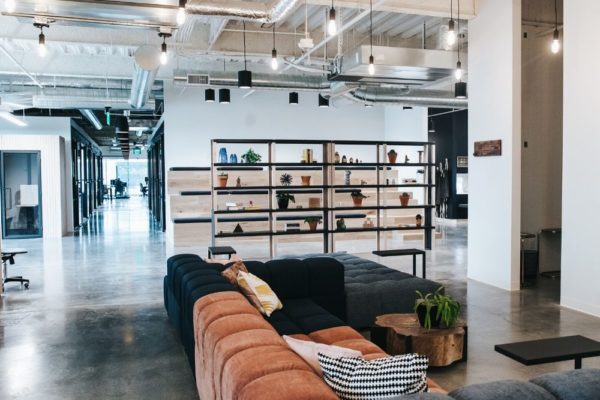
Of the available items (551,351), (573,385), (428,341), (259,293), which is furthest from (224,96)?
(573,385)

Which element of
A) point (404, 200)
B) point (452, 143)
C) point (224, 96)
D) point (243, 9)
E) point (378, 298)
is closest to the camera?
point (378, 298)

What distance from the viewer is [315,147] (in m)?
14.8

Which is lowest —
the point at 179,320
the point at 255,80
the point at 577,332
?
the point at 577,332

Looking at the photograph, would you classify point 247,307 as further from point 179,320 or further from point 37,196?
point 37,196

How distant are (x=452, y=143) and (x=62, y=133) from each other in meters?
11.1

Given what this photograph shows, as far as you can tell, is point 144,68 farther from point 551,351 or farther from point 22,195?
point 551,351

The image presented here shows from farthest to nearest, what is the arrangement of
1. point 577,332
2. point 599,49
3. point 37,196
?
point 37,196 < point 599,49 < point 577,332

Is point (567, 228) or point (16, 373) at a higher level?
point (567, 228)

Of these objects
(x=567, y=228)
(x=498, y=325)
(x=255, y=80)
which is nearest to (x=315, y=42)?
(x=255, y=80)

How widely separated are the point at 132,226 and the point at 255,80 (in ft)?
23.9

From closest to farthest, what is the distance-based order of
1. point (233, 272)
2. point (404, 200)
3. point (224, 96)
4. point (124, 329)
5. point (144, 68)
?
point (233, 272)
point (124, 329)
point (144, 68)
point (404, 200)
point (224, 96)

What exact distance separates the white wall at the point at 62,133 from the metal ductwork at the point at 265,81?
582 cm

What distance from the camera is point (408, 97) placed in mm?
11625

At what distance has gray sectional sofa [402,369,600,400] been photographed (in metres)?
1.73
